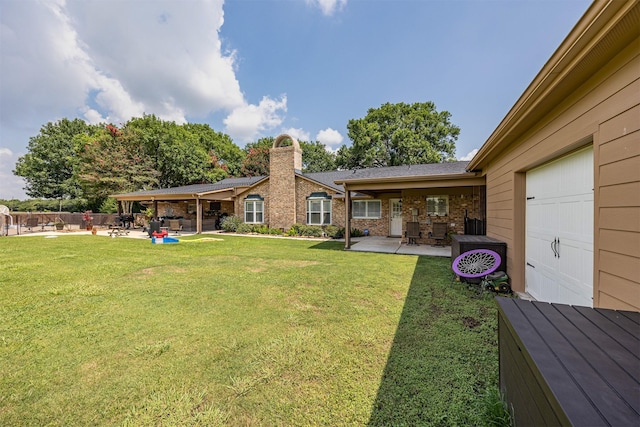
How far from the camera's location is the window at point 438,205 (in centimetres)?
1175

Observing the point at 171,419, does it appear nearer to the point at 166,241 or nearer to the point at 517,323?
the point at 517,323

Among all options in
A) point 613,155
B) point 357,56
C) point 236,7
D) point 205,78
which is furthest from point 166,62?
point 613,155

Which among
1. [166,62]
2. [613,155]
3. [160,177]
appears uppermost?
[166,62]

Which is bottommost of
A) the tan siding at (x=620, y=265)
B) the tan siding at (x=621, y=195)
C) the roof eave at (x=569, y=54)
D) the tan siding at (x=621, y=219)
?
the tan siding at (x=620, y=265)

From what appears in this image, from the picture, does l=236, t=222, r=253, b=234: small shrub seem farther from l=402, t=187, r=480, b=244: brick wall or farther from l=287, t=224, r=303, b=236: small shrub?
l=402, t=187, r=480, b=244: brick wall

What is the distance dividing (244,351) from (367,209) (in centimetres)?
1193

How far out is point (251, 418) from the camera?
1.88 meters

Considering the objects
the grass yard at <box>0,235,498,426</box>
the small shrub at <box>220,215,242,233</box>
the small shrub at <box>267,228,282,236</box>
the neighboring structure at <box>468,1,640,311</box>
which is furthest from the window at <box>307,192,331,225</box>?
the neighboring structure at <box>468,1,640,311</box>

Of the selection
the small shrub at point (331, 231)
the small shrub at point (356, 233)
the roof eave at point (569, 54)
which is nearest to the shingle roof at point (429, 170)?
the small shrub at point (331, 231)

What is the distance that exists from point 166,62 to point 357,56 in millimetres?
10283

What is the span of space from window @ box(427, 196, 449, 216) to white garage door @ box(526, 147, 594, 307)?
25.1ft

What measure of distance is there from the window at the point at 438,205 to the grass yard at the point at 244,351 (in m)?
7.02

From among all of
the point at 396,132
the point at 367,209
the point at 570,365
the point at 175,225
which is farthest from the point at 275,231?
the point at 396,132

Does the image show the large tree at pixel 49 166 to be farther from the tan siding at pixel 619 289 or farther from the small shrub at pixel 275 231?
the tan siding at pixel 619 289
